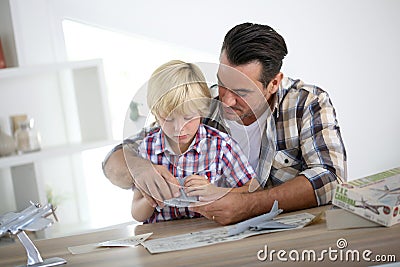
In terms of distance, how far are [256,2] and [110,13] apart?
2.91 feet

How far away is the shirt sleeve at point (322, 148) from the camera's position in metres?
1.86

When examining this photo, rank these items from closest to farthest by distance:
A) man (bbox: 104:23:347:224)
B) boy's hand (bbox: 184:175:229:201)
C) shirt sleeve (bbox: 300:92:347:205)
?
boy's hand (bbox: 184:175:229:201) < man (bbox: 104:23:347:224) < shirt sleeve (bbox: 300:92:347:205)

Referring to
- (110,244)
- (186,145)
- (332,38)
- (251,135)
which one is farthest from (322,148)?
(332,38)

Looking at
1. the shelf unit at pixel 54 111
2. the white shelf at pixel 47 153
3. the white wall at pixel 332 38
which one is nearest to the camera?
the white shelf at pixel 47 153

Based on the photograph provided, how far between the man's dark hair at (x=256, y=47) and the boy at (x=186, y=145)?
32 centimetres

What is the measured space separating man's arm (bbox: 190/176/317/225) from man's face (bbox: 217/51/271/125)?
268 mm

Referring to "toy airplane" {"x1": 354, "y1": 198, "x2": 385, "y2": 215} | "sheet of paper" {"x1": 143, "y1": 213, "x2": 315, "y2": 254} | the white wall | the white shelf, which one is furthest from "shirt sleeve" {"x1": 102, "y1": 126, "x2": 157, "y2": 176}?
the white wall

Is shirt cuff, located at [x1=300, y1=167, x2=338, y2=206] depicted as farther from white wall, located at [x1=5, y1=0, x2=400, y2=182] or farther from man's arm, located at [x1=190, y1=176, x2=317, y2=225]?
white wall, located at [x1=5, y1=0, x2=400, y2=182]

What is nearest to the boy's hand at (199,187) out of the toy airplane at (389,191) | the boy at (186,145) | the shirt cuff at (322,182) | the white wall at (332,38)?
the boy at (186,145)

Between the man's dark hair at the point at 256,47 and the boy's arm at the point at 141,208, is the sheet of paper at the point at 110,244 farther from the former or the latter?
the man's dark hair at the point at 256,47

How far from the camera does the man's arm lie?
1683mm

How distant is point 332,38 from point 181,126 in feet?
8.58

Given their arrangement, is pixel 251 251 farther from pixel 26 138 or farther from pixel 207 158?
pixel 26 138

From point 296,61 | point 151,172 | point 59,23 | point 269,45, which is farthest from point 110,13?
point 151,172
